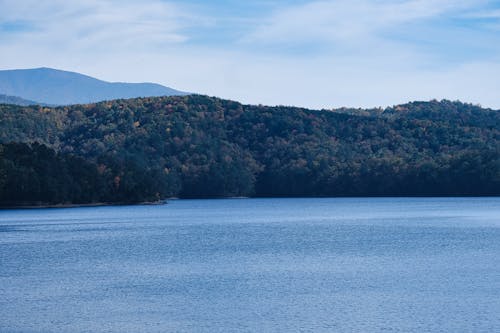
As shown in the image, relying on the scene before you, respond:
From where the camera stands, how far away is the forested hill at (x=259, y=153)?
14800 cm

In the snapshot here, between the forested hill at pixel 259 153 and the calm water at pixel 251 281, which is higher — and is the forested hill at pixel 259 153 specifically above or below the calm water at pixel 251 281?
above

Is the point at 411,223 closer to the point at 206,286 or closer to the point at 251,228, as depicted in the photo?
the point at 251,228

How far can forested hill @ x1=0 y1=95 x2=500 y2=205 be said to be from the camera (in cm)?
14800

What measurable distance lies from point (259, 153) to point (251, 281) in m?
145

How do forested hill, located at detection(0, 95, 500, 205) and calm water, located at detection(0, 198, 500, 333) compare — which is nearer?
calm water, located at detection(0, 198, 500, 333)

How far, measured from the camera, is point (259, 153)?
18475 cm

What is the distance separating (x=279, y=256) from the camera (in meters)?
51.5

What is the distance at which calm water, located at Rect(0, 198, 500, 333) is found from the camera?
97.9 feet

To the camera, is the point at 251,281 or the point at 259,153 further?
the point at 259,153

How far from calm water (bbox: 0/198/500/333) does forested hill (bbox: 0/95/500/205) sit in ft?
222

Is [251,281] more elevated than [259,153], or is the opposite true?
[259,153]

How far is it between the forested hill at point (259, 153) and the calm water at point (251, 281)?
6780 cm

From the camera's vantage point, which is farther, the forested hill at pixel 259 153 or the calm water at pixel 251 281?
the forested hill at pixel 259 153

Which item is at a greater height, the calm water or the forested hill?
the forested hill
